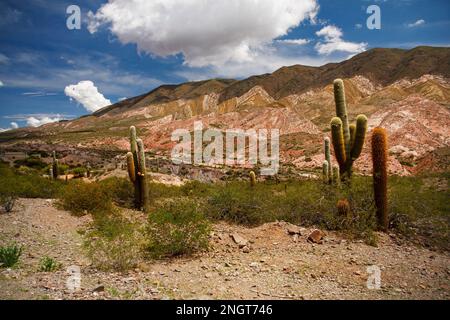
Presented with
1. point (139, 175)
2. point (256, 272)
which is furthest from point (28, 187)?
point (256, 272)

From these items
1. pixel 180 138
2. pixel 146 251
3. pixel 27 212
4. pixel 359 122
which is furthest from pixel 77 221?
pixel 180 138

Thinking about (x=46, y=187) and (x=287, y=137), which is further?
(x=287, y=137)

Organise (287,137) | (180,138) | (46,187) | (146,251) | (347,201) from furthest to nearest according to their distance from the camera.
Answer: (180,138) → (287,137) → (46,187) → (347,201) → (146,251)

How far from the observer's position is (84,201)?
13656 mm

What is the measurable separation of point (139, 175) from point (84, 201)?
2.53 m

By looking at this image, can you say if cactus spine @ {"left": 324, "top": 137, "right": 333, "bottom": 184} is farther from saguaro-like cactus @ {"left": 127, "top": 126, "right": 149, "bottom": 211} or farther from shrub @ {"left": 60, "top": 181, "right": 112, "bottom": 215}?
shrub @ {"left": 60, "top": 181, "right": 112, "bottom": 215}

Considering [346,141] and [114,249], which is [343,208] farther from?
[114,249]

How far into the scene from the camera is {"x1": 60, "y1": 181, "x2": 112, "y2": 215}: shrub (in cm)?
1345

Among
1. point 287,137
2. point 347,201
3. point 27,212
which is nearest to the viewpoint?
point 347,201

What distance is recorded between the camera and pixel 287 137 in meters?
69.7
